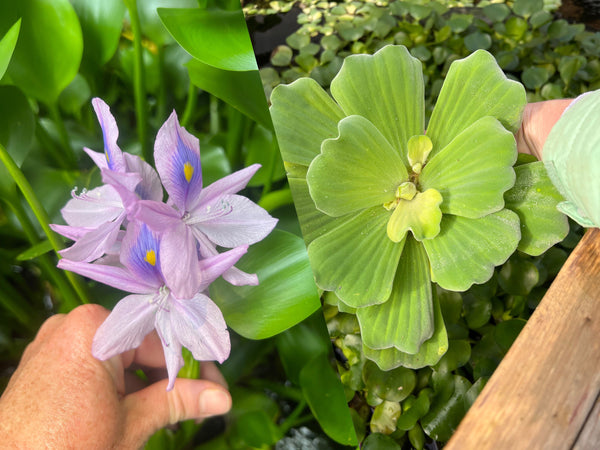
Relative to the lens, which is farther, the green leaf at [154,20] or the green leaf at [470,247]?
the green leaf at [154,20]

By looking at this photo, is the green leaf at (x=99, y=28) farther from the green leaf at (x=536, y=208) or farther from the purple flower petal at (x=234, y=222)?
the green leaf at (x=536, y=208)

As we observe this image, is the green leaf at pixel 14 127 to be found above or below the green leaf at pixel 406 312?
above

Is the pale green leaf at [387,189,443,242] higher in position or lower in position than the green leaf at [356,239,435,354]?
higher

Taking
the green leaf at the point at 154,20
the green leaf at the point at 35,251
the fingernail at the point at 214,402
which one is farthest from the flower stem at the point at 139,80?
the fingernail at the point at 214,402

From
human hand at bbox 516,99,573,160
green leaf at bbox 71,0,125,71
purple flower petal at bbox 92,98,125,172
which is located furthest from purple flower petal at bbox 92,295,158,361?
human hand at bbox 516,99,573,160

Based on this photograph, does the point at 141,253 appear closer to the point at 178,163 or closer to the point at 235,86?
the point at 178,163

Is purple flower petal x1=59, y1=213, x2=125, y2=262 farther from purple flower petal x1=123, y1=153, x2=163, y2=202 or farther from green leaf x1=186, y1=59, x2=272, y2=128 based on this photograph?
green leaf x1=186, y1=59, x2=272, y2=128

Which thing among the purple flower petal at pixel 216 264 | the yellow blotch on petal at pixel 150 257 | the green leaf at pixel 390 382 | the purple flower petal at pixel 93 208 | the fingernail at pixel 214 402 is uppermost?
the purple flower petal at pixel 93 208

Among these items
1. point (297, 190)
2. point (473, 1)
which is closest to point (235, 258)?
point (297, 190)
